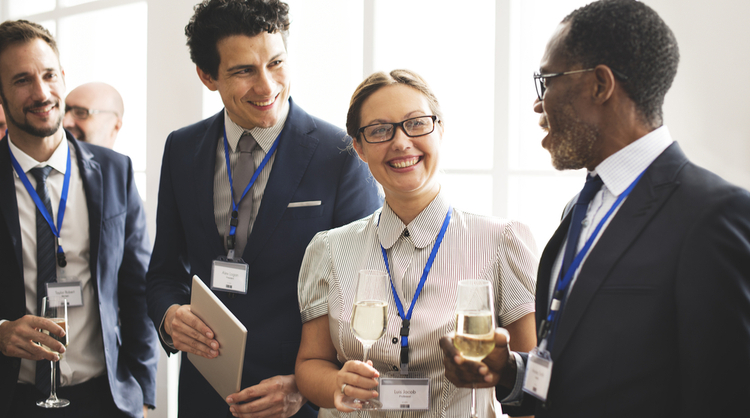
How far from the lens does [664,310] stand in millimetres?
1145

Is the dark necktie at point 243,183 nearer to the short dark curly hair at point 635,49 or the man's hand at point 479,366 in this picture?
the man's hand at point 479,366

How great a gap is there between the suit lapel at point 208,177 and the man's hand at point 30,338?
0.76 meters

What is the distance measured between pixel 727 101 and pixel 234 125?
6.94 feet

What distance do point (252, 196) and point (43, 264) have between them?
45.2 inches

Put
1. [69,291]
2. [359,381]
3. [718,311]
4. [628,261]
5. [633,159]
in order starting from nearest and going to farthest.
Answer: [718,311] → [628,261] → [633,159] → [359,381] → [69,291]

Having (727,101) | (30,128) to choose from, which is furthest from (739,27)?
(30,128)

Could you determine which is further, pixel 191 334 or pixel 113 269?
pixel 113 269

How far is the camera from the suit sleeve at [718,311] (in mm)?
1061

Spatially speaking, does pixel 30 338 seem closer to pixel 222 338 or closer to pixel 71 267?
pixel 71 267

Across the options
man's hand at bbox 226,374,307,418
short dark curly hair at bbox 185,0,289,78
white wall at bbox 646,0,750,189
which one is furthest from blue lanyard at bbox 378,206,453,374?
white wall at bbox 646,0,750,189

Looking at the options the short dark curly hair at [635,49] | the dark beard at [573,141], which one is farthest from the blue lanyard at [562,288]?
the short dark curly hair at [635,49]

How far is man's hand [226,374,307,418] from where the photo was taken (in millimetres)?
1853

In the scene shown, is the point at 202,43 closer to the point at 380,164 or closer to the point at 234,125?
the point at 234,125

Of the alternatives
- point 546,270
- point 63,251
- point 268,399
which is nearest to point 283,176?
point 268,399
